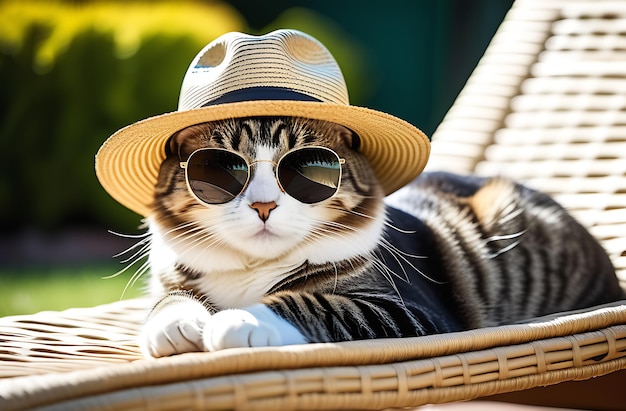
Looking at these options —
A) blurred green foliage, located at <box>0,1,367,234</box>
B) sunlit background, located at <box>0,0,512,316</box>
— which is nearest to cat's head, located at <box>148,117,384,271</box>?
sunlit background, located at <box>0,0,512,316</box>

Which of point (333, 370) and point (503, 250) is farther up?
point (333, 370)

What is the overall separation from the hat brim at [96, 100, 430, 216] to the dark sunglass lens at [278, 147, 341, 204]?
0.07 m

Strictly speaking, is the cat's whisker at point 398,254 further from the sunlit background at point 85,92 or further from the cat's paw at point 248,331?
the sunlit background at point 85,92

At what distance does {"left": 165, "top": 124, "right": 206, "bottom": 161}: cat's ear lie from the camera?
153cm

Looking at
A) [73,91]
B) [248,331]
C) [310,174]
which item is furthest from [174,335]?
[73,91]

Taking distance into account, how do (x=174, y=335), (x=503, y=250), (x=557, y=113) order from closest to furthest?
(x=174, y=335)
(x=503, y=250)
(x=557, y=113)

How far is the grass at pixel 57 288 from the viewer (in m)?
3.40

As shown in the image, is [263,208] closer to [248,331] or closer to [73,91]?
[248,331]

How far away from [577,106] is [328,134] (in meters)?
1.10

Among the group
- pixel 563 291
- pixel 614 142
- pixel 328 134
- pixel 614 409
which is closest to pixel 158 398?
pixel 328 134

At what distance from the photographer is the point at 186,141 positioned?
1555 millimetres

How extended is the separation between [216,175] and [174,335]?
1.03ft

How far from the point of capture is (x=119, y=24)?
513 cm

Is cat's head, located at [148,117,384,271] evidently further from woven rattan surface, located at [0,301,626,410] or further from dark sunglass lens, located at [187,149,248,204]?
woven rattan surface, located at [0,301,626,410]
